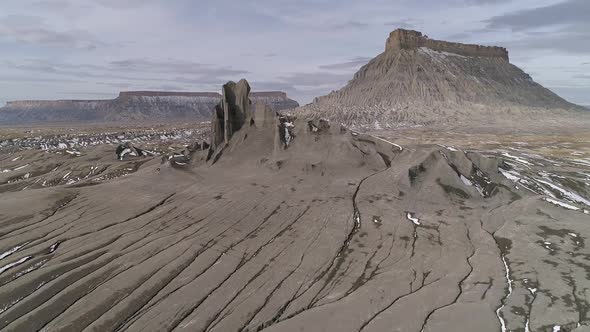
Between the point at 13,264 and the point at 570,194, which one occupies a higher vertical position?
the point at 570,194

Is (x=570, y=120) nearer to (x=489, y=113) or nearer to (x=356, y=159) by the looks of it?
(x=489, y=113)

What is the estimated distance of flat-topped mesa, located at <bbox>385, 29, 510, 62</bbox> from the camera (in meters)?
145

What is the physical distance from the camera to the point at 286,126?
28.5 meters

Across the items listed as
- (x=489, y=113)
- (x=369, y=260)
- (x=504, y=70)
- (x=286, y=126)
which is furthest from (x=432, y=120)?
(x=369, y=260)

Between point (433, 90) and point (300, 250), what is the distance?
411 ft

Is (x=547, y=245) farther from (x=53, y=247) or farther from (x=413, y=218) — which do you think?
(x=53, y=247)

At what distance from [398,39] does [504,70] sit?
4682 centimetres

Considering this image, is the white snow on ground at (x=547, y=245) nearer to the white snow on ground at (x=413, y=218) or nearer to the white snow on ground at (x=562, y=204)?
the white snow on ground at (x=413, y=218)

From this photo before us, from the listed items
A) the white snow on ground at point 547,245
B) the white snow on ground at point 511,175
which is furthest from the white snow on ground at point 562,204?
the white snow on ground at point 511,175

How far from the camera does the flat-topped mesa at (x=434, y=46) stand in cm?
14500

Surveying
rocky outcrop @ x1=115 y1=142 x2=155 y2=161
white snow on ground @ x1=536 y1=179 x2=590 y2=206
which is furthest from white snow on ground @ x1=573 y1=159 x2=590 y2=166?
rocky outcrop @ x1=115 y1=142 x2=155 y2=161

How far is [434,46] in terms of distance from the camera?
152m

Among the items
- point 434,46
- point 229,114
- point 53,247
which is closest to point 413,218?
point 53,247

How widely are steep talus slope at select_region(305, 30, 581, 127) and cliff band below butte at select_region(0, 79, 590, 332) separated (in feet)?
289
